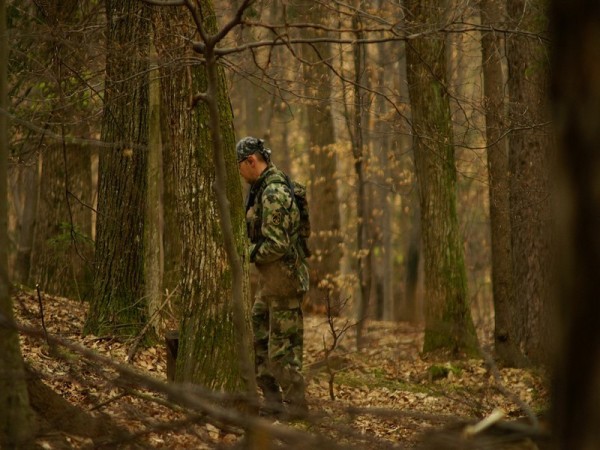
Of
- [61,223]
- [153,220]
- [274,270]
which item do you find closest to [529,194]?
[274,270]

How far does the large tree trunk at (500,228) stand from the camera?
11477 millimetres

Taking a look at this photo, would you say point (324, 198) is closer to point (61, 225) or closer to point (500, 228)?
point (500, 228)

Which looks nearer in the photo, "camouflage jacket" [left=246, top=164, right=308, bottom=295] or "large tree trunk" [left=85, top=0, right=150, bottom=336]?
"camouflage jacket" [left=246, top=164, right=308, bottom=295]

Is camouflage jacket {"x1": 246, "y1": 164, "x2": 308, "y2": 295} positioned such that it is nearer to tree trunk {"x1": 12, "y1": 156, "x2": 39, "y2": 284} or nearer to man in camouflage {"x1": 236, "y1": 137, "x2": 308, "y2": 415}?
man in camouflage {"x1": 236, "y1": 137, "x2": 308, "y2": 415}

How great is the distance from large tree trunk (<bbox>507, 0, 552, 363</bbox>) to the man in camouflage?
3.83 m

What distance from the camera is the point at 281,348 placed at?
25.4ft

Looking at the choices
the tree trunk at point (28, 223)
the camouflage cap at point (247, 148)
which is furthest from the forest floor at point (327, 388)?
the tree trunk at point (28, 223)

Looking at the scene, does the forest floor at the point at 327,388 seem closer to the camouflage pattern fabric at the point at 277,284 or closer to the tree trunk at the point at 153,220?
the camouflage pattern fabric at the point at 277,284

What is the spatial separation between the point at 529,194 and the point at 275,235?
4.43 metres

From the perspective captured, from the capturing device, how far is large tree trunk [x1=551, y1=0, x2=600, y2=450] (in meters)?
2.15

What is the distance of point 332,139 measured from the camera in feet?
59.9

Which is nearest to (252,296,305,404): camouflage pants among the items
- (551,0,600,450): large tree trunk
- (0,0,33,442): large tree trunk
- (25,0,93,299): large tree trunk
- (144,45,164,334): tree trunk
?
(144,45,164,334): tree trunk

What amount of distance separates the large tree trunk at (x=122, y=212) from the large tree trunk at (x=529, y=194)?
4487 mm

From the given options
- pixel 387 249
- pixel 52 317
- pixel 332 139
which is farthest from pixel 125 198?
pixel 387 249
